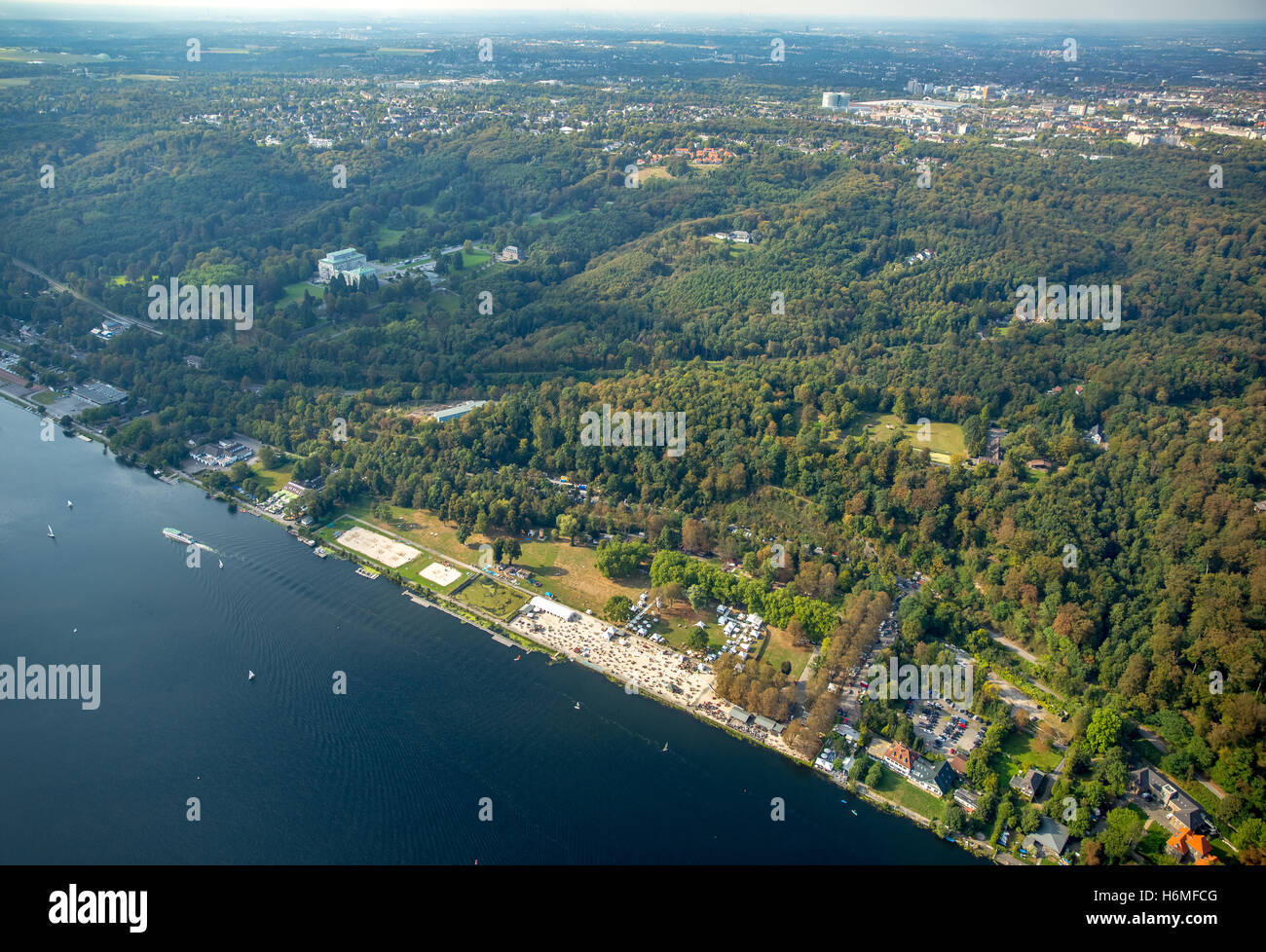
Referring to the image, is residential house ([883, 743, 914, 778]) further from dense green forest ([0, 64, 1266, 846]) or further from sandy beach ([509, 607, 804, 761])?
sandy beach ([509, 607, 804, 761])

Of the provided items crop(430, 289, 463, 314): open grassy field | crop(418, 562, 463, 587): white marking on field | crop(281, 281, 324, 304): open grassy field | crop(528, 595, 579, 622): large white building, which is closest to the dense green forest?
crop(430, 289, 463, 314): open grassy field

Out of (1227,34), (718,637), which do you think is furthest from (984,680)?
(1227,34)

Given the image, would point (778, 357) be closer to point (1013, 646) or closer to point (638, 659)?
point (1013, 646)

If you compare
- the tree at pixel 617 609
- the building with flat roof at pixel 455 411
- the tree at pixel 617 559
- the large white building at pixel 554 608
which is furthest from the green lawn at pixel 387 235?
the tree at pixel 617 609

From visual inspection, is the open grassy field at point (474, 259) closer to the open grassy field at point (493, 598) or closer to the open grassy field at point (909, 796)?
the open grassy field at point (493, 598)

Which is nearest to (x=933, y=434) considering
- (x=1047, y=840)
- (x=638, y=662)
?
(x=638, y=662)

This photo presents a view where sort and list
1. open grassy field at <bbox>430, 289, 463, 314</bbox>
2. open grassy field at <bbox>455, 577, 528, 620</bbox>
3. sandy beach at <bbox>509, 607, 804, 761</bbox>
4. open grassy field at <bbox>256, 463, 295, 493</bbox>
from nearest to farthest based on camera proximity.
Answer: sandy beach at <bbox>509, 607, 804, 761</bbox>, open grassy field at <bbox>455, 577, 528, 620</bbox>, open grassy field at <bbox>256, 463, 295, 493</bbox>, open grassy field at <bbox>430, 289, 463, 314</bbox>
